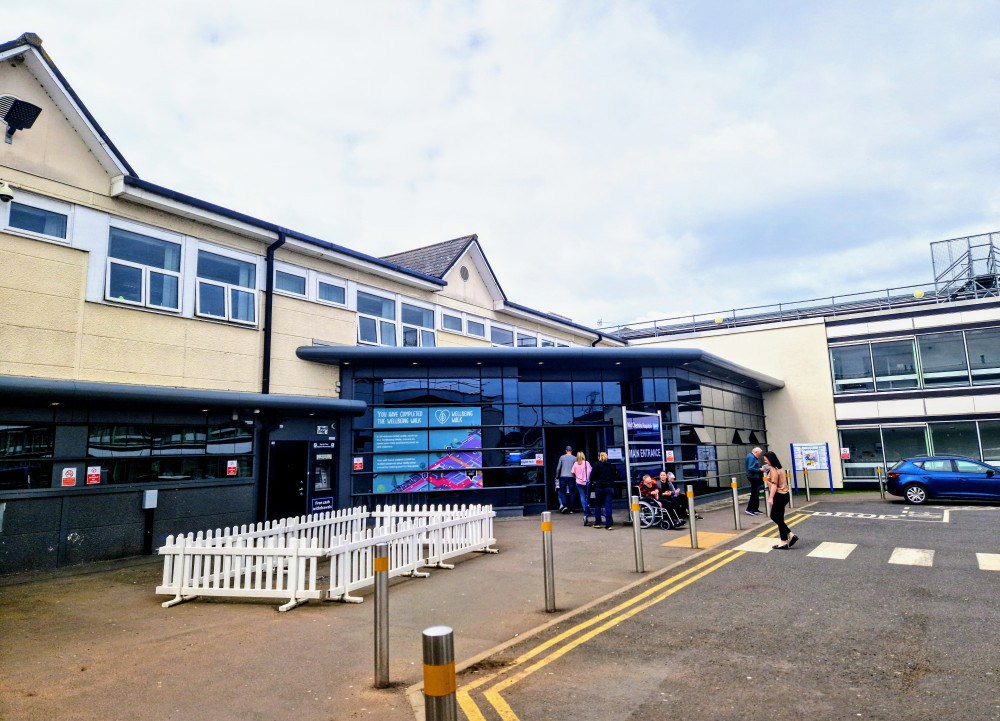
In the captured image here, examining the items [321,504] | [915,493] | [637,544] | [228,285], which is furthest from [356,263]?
[915,493]

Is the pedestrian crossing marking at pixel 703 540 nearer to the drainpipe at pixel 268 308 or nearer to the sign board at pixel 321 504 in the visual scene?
the sign board at pixel 321 504

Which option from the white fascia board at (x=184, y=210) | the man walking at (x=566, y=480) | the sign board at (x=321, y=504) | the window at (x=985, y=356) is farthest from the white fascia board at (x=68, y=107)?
the window at (x=985, y=356)

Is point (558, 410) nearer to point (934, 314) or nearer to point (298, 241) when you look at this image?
point (298, 241)

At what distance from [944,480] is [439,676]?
20363mm

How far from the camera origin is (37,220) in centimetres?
1093

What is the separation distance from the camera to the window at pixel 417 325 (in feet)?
60.6

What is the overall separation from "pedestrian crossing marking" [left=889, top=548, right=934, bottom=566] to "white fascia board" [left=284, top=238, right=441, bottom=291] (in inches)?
535

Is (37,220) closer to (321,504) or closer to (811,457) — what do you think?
(321,504)

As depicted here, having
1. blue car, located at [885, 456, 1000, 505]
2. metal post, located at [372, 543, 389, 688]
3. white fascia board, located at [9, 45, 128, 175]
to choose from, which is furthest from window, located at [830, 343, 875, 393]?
white fascia board, located at [9, 45, 128, 175]

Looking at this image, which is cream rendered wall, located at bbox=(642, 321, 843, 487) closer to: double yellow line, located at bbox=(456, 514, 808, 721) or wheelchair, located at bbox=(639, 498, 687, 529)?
wheelchair, located at bbox=(639, 498, 687, 529)

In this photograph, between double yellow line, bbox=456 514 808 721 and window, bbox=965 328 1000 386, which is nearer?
double yellow line, bbox=456 514 808 721

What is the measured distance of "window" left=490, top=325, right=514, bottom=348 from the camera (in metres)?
22.5

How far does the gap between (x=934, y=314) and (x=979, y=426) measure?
4.83 meters

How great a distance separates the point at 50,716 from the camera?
14.5 feet
